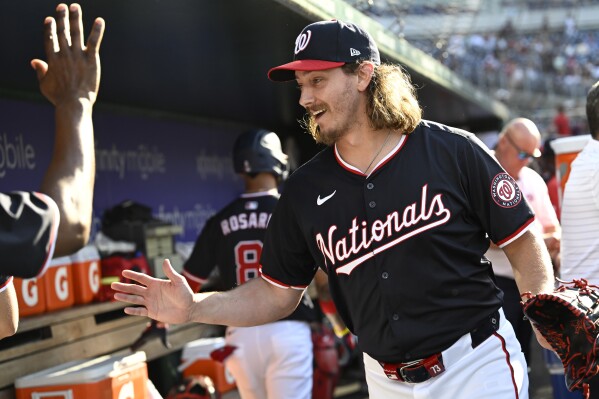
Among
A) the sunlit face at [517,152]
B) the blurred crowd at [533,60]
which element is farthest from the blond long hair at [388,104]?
the blurred crowd at [533,60]

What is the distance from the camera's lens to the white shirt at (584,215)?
13.5ft

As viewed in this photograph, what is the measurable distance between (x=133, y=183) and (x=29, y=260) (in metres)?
4.86

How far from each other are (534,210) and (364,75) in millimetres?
2919

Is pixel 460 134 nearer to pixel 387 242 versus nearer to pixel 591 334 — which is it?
pixel 387 242

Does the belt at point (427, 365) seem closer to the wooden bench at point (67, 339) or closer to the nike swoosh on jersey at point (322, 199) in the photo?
the nike swoosh on jersey at point (322, 199)

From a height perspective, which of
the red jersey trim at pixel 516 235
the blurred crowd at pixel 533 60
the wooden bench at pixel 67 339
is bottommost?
the wooden bench at pixel 67 339

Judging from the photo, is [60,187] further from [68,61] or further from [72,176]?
[68,61]

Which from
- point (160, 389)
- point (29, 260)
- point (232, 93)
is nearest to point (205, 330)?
point (160, 389)

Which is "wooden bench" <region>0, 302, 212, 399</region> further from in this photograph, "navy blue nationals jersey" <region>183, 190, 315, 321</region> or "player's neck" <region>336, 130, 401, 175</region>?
"player's neck" <region>336, 130, 401, 175</region>

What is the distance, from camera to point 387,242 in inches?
114

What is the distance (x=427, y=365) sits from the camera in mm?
2859

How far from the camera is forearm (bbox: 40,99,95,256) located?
7.71 feet

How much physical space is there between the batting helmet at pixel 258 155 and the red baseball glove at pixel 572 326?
2.61 m

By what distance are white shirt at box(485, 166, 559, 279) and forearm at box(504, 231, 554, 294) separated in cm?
241
